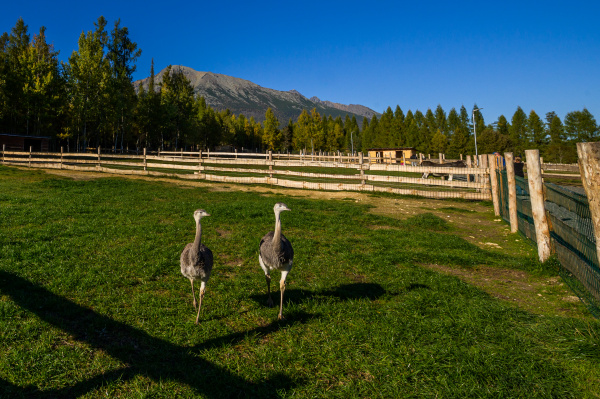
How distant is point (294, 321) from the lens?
181 inches

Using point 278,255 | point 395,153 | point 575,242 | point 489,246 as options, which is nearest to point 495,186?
point 489,246

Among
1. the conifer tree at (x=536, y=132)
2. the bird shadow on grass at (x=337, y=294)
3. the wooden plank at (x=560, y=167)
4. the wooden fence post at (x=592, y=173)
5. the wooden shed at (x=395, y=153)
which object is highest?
the conifer tree at (x=536, y=132)

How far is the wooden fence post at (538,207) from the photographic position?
6.66 meters

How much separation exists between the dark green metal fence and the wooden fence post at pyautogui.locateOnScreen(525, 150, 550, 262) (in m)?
0.14

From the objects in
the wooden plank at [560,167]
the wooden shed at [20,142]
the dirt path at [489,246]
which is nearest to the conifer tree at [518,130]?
the wooden plank at [560,167]

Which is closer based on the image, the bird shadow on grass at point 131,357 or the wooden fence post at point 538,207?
the bird shadow on grass at point 131,357

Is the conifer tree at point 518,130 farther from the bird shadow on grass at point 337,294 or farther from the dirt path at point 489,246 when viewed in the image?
the bird shadow on grass at point 337,294

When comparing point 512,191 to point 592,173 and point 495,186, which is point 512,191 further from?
point 592,173

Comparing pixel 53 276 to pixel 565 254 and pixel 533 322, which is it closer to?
pixel 533 322

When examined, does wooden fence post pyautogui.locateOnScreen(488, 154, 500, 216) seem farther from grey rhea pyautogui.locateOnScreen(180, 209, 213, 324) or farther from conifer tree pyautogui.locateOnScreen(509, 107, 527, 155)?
conifer tree pyautogui.locateOnScreen(509, 107, 527, 155)

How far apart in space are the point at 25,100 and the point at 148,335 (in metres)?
52.3

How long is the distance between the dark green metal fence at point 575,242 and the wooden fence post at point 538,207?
141 mm

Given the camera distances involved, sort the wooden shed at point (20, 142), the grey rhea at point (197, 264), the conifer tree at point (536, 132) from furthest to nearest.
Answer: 1. the conifer tree at point (536, 132)
2. the wooden shed at point (20, 142)
3. the grey rhea at point (197, 264)

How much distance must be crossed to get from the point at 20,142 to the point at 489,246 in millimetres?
50494
